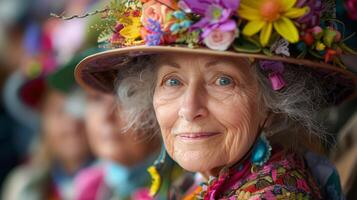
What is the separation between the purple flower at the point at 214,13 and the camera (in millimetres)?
2355

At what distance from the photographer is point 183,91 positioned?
2611 mm

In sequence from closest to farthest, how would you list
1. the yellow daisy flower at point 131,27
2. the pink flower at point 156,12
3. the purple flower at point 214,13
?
the purple flower at point 214,13
the pink flower at point 156,12
the yellow daisy flower at point 131,27

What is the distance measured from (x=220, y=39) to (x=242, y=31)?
8 centimetres

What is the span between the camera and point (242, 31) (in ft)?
7.85

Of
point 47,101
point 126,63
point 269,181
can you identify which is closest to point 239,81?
point 269,181

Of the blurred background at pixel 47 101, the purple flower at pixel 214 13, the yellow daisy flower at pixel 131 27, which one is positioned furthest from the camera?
the blurred background at pixel 47 101

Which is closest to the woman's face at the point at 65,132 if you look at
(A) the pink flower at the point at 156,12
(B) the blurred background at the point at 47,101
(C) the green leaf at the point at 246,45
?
(B) the blurred background at the point at 47,101

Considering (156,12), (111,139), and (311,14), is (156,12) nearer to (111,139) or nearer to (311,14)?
(311,14)

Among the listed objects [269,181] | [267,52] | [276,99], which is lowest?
[269,181]

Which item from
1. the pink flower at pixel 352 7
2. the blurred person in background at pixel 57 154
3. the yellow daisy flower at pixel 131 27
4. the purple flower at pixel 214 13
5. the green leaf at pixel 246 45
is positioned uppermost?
the purple flower at pixel 214 13

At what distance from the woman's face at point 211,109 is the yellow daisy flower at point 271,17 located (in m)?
0.22

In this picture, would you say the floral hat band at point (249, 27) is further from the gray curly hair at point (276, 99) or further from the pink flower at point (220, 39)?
the gray curly hair at point (276, 99)

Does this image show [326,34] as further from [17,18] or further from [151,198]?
[17,18]

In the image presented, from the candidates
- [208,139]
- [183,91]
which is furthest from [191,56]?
[208,139]
